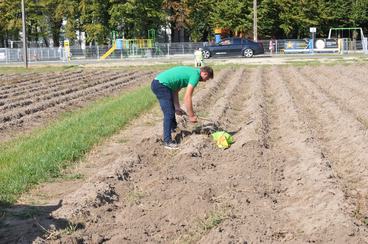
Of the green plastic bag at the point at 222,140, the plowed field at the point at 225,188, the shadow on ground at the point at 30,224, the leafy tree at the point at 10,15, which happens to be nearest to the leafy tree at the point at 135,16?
the leafy tree at the point at 10,15

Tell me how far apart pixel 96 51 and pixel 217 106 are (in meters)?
35.8

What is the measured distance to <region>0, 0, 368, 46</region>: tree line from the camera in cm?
5006

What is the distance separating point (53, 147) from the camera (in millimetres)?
8836

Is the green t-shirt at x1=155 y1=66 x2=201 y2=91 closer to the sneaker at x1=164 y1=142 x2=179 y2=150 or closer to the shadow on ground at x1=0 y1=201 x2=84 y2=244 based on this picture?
the sneaker at x1=164 y1=142 x2=179 y2=150

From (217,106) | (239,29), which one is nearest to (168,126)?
(217,106)

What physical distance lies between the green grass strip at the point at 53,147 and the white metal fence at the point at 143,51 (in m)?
33.0

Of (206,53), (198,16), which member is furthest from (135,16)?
(206,53)

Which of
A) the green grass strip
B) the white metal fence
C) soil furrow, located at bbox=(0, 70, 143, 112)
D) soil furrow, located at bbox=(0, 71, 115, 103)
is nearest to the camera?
the green grass strip

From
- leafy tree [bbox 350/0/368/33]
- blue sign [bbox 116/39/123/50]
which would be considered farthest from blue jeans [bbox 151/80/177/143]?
leafy tree [bbox 350/0/368/33]

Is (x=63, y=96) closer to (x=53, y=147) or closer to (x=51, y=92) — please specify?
(x=51, y=92)

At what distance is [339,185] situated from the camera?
21.2 ft

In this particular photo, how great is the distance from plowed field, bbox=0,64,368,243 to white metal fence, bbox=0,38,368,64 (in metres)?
34.5

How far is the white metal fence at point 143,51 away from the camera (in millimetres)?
45188

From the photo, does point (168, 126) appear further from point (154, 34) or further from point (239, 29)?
point (239, 29)
